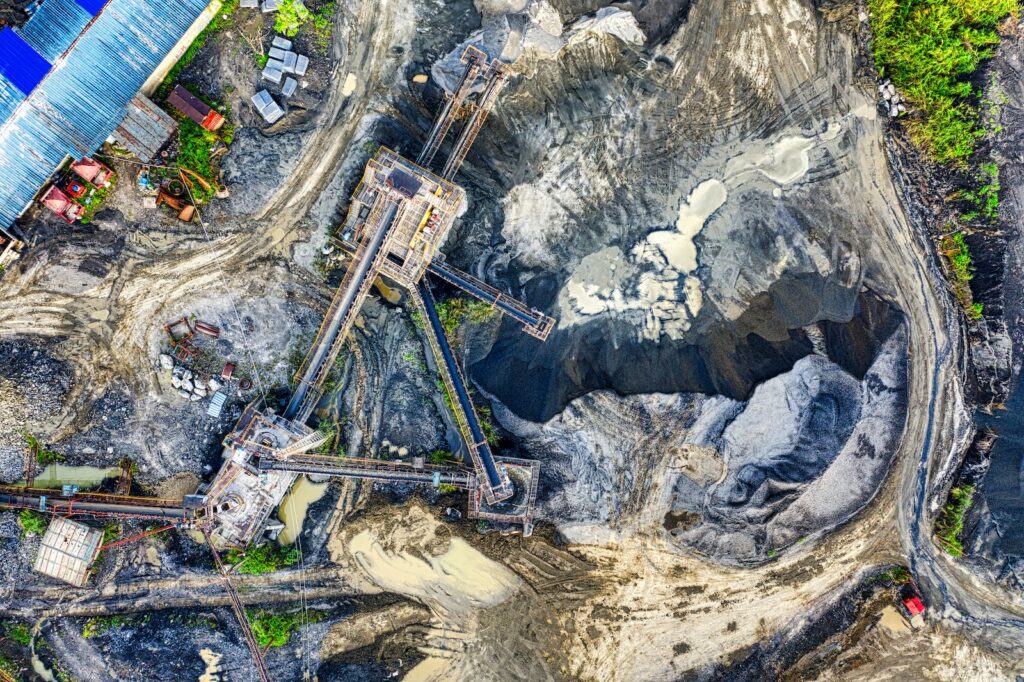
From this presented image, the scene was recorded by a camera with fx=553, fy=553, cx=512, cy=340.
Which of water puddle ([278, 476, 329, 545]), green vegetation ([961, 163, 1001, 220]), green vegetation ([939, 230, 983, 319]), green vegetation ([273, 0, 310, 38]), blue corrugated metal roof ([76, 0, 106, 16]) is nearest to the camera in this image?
blue corrugated metal roof ([76, 0, 106, 16])

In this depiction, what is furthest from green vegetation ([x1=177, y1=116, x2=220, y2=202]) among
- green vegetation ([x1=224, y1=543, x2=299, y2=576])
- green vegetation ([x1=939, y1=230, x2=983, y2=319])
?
green vegetation ([x1=939, y1=230, x2=983, y2=319])

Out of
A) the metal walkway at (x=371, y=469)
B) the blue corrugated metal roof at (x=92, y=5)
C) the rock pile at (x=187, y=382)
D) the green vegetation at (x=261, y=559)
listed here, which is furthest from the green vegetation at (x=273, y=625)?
the blue corrugated metal roof at (x=92, y=5)

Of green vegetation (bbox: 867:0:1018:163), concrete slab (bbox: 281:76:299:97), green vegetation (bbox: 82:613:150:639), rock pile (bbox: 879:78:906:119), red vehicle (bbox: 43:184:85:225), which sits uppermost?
green vegetation (bbox: 867:0:1018:163)

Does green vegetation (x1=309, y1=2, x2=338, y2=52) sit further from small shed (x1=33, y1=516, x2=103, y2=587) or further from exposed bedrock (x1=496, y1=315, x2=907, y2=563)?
small shed (x1=33, y1=516, x2=103, y2=587)

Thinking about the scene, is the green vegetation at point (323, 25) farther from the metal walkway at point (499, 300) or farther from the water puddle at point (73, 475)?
the water puddle at point (73, 475)

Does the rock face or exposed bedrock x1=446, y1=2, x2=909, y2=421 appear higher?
exposed bedrock x1=446, y1=2, x2=909, y2=421

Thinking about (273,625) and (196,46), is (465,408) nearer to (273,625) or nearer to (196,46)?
(273,625)

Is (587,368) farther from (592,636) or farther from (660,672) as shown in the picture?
(660,672)
